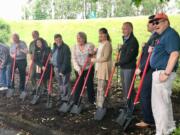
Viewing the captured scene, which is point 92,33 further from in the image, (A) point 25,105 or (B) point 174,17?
(A) point 25,105

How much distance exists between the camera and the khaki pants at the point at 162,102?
682cm

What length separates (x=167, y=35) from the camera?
22.0 ft

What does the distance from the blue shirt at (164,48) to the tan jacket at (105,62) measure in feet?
6.96

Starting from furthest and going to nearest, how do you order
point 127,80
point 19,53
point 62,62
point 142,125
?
point 19,53 < point 62,62 < point 127,80 < point 142,125

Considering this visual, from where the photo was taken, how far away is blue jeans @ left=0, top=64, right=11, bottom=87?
41.9 ft

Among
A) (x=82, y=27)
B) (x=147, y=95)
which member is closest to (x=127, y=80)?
(x=147, y=95)

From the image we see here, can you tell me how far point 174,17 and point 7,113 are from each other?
1663 centimetres

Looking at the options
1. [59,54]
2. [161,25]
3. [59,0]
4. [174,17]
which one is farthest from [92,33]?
[59,0]

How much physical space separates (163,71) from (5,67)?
23.3ft

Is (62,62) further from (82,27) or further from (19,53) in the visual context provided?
(82,27)

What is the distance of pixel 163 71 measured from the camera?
6785mm

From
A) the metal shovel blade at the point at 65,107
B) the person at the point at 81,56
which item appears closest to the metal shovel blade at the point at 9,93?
the metal shovel blade at the point at 65,107

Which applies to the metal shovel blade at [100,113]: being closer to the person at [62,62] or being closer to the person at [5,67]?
the person at [62,62]

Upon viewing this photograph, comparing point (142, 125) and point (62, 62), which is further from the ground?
point (62, 62)
